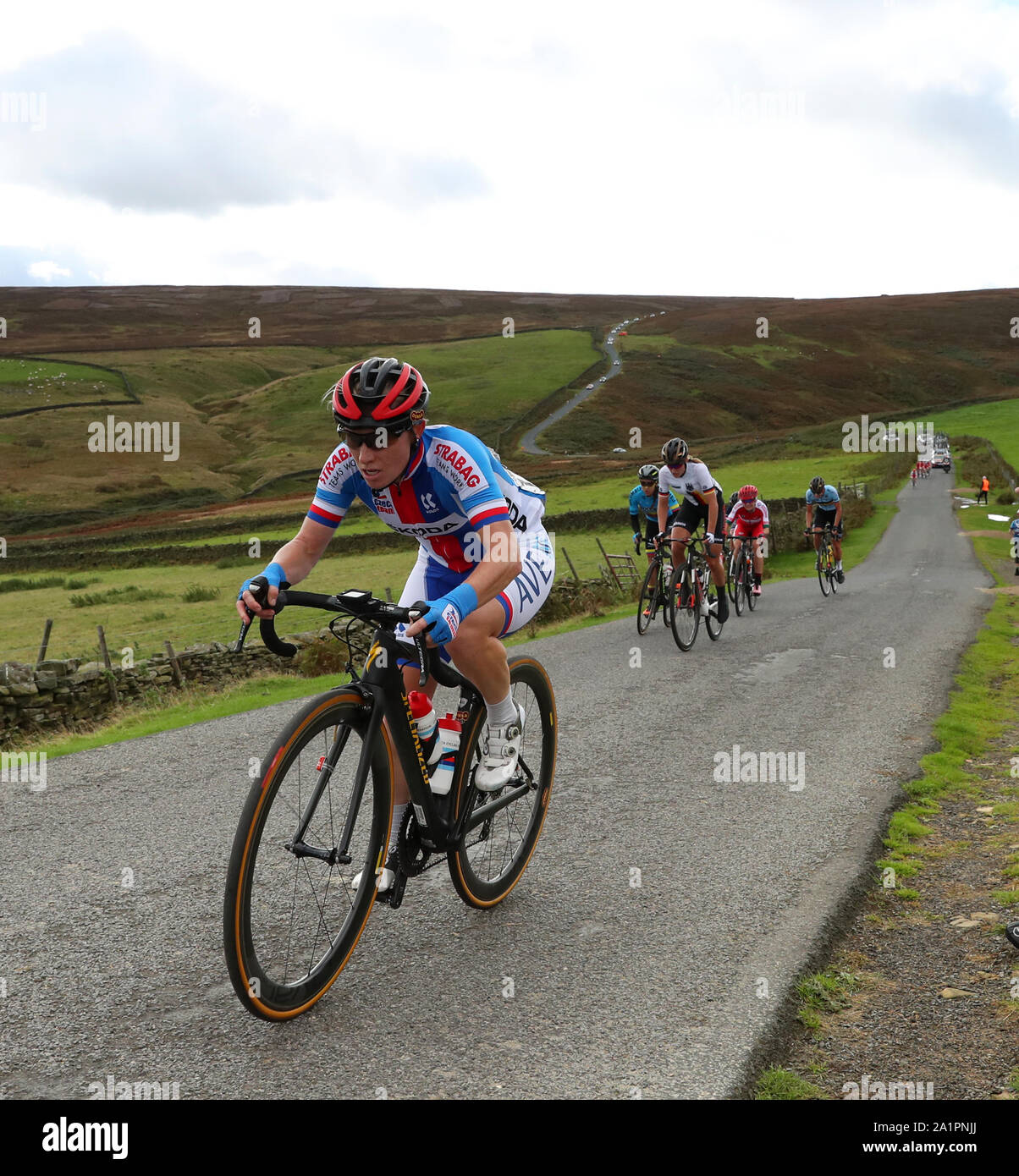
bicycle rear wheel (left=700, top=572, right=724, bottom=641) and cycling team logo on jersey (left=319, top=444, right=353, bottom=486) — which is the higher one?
cycling team logo on jersey (left=319, top=444, right=353, bottom=486)

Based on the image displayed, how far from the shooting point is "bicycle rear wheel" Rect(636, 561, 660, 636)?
13281mm

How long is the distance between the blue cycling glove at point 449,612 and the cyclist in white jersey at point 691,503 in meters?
8.70

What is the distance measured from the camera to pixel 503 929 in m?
4.43

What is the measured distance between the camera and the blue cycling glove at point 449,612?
3.53 metres

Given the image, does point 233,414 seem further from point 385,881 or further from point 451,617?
point 451,617

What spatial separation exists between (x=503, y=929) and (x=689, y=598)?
28.8 ft

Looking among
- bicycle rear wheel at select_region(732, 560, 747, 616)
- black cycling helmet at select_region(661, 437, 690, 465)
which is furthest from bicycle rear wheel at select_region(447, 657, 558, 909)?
bicycle rear wheel at select_region(732, 560, 747, 616)

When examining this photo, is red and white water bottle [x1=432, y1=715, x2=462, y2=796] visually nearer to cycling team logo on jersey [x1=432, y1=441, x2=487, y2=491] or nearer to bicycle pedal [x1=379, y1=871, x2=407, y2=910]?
bicycle pedal [x1=379, y1=871, x2=407, y2=910]

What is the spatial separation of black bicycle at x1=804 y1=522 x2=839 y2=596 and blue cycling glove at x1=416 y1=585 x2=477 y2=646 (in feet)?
53.4

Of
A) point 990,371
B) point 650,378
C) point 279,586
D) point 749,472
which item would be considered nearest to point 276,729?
point 279,586

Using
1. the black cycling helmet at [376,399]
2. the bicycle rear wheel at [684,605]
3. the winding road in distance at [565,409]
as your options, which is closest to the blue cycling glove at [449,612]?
the black cycling helmet at [376,399]

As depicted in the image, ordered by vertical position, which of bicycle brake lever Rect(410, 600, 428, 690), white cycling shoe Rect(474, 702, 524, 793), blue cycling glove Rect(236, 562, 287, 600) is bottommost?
white cycling shoe Rect(474, 702, 524, 793)

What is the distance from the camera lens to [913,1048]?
3564 mm

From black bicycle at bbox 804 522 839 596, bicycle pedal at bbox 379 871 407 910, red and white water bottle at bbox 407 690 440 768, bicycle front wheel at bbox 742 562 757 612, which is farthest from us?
black bicycle at bbox 804 522 839 596
